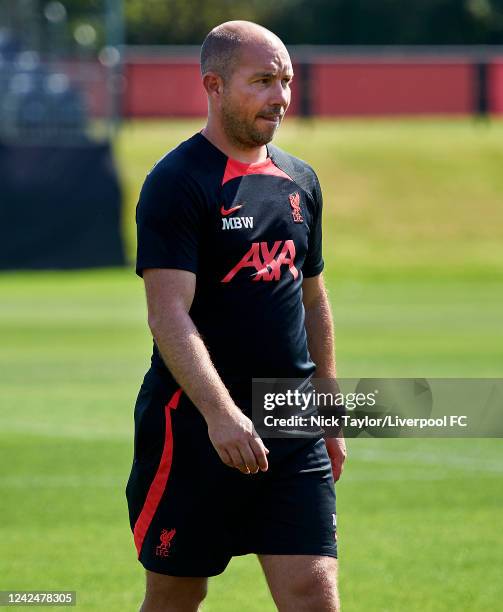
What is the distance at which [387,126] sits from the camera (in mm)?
42469

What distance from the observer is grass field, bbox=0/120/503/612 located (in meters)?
7.77

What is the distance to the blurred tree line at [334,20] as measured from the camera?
67.1 m

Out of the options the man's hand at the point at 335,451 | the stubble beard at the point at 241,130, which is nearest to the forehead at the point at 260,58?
the stubble beard at the point at 241,130

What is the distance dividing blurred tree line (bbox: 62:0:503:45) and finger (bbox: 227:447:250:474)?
63.1 meters

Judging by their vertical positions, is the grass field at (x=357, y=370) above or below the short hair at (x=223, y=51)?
below

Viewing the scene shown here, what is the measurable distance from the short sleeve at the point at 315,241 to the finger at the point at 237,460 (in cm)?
101

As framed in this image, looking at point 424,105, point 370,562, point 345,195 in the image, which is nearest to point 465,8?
point 424,105

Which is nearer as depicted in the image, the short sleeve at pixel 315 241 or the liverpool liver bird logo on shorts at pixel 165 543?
the liverpool liver bird logo on shorts at pixel 165 543

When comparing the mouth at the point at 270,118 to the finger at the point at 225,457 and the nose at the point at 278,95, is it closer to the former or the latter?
the nose at the point at 278,95

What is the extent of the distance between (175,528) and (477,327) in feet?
54.6

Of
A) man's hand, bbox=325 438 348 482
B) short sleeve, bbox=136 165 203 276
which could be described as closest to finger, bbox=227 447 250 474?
short sleeve, bbox=136 165 203 276

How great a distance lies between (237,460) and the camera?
4.92 metres

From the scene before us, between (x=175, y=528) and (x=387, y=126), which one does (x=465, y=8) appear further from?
(x=175, y=528)

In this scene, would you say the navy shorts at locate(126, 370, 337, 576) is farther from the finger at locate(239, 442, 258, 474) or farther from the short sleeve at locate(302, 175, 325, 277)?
the short sleeve at locate(302, 175, 325, 277)
